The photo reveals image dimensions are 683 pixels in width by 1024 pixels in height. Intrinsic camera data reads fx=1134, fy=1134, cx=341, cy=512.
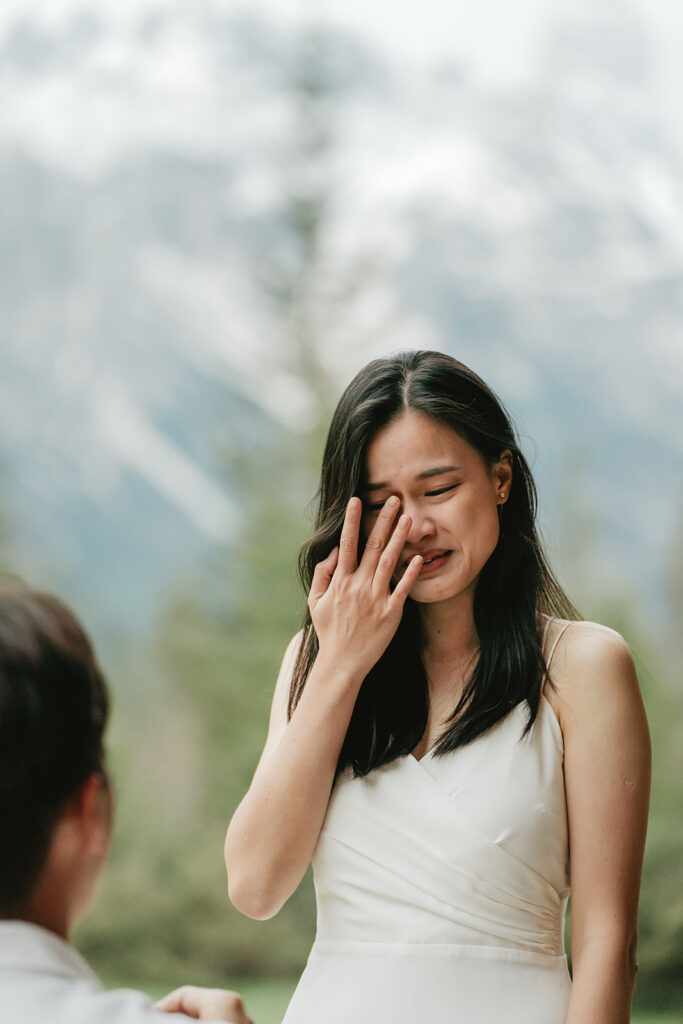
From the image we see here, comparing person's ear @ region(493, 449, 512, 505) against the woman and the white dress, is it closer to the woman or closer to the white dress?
the woman

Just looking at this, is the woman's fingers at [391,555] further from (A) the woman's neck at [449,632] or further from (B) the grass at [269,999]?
(B) the grass at [269,999]

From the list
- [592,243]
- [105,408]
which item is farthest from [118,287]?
[592,243]

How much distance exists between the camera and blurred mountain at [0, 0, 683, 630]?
1293 cm

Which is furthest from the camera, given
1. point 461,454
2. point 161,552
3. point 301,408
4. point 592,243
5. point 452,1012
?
point 161,552

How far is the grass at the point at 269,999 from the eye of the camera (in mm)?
6075

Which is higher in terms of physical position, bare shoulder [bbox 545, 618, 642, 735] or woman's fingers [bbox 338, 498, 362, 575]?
woman's fingers [bbox 338, 498, 362, 575]

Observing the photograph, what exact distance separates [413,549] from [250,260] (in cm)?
762

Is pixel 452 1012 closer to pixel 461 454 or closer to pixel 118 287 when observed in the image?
pixel 461 454

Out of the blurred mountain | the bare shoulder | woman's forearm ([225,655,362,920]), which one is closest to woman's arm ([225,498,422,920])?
woman's forearm ([225,655,362,920])

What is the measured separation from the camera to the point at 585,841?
5.41ft

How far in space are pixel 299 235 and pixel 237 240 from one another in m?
6.03

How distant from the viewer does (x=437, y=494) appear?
178 centimetres

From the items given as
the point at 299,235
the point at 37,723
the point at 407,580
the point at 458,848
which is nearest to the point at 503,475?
the point at 407,580

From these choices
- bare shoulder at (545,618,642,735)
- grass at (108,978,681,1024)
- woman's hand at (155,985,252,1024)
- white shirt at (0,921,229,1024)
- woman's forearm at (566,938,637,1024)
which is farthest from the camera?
grass at (108,978,681,1024)
